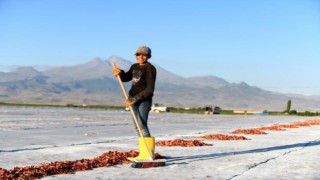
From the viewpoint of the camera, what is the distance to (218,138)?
16.7 metres

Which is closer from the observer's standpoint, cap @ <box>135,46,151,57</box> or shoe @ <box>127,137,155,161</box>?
shoe @ <box>127,137,155,161</box>

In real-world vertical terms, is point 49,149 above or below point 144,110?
below

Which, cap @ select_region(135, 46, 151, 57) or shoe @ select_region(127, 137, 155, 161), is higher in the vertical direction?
cap @ select_region(135, 46, 151, 57)

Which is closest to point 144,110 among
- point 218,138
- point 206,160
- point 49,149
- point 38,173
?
point 206,160

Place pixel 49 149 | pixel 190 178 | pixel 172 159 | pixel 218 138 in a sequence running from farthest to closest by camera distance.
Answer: pixel 218 138 → pixel 49 149 → pixel 172 159 → pixel 190 178

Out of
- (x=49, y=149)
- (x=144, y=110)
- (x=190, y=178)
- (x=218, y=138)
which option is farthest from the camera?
(x=218, y=138)

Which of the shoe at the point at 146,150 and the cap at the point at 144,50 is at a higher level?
the cap at the point at 144,50

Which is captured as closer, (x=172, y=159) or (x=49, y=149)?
(x=172, y=159)

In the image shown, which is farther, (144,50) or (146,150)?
(144,50)

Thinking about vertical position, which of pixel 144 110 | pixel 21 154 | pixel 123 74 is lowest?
pixel 21 154

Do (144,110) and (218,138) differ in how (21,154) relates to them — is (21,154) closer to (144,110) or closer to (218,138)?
(144,110)

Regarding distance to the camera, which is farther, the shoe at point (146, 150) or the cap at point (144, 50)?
the cap at point (144, 50)

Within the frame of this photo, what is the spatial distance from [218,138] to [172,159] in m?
6.89

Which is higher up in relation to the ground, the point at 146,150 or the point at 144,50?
the point at 144,50
